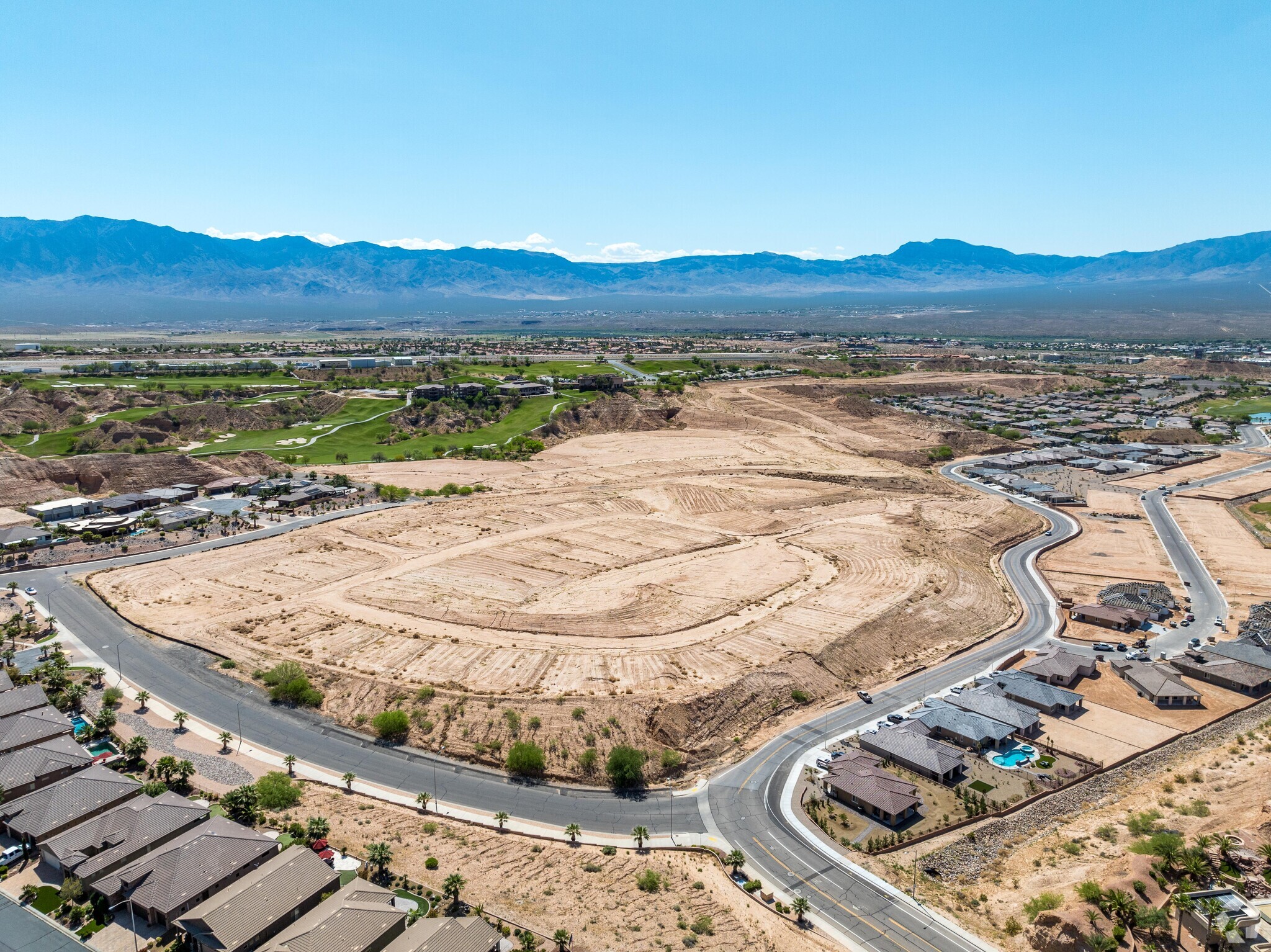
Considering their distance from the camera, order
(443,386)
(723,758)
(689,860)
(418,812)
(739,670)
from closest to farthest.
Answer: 1. (689,860)
2. (418,812)
3. (723,758)
4. (739,670)
5. (443,386)

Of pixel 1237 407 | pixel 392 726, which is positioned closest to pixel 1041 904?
pixel 392 726

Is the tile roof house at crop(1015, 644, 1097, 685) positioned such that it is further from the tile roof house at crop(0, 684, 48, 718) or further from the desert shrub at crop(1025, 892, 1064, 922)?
the tile roof house at crop(0, 684, 48, 718)

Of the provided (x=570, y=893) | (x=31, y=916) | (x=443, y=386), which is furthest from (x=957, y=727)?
(x=443, y=386)

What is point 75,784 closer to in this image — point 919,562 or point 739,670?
point 739,670

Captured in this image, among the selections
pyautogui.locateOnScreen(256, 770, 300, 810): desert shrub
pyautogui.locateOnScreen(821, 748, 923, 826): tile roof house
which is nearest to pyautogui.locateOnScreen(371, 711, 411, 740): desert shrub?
pyautogui.locateOnScreen(256, 770, 300, 810): desert shrub

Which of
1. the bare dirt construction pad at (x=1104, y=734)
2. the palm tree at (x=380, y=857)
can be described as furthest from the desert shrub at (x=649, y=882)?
the bare dirt construction pad at (x=1104, y=734)

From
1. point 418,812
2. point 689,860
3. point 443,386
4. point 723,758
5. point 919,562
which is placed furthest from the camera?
point 443,386
